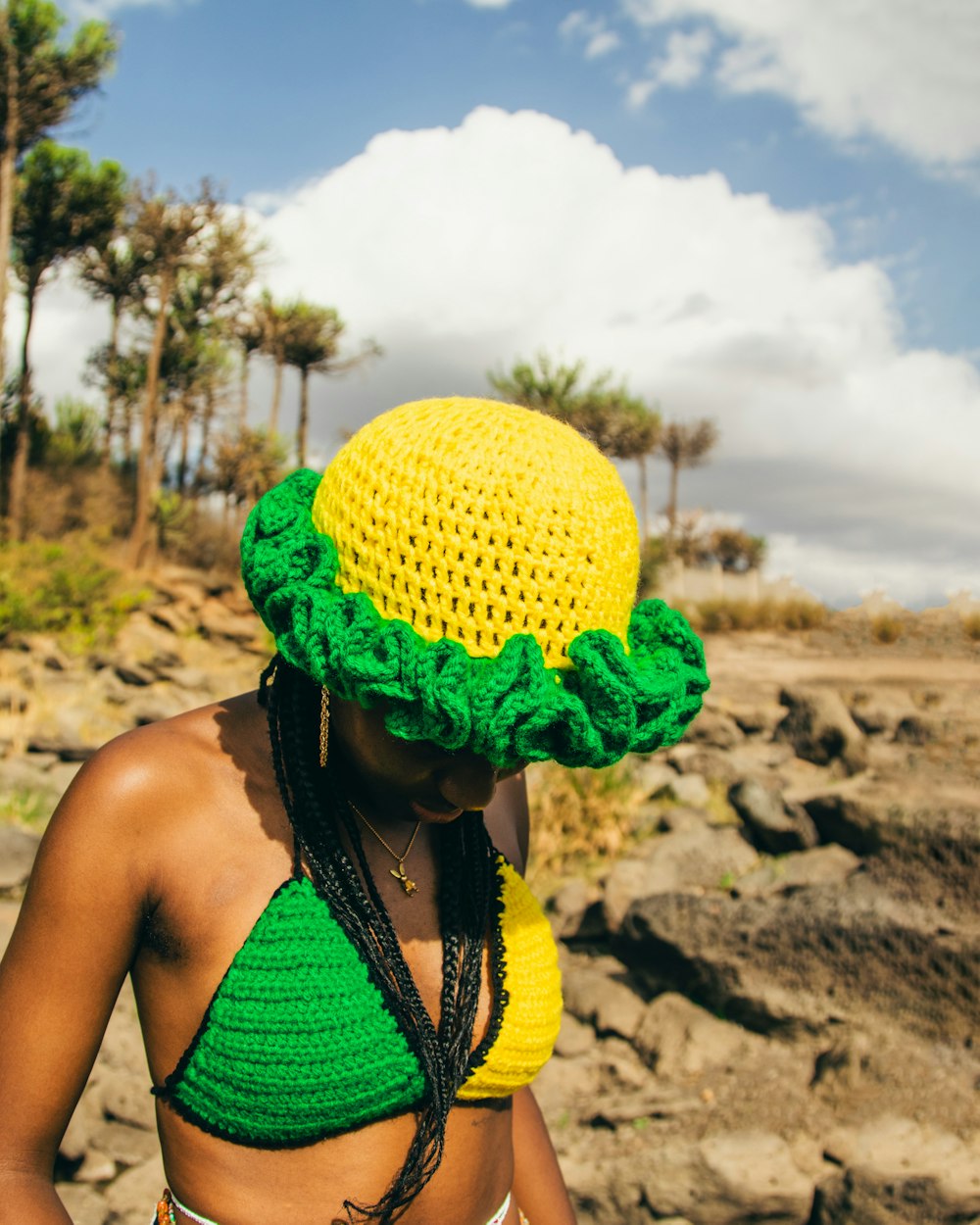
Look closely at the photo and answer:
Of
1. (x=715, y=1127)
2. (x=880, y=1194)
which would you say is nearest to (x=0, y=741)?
(x=715, y=1127)

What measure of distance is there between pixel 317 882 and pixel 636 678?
55 centimetres

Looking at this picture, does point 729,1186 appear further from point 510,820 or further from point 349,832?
point 349,832

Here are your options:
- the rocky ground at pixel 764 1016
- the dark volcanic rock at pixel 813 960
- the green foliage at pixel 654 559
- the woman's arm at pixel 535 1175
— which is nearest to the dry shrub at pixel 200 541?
the green foliage at pixel 654 559

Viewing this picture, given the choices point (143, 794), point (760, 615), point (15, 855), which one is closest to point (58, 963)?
point (143, 794)

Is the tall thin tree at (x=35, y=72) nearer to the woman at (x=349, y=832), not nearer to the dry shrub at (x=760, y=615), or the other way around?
the dry shrub at (x=760, y=615)

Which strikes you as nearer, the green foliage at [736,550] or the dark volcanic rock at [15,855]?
the dark volcanic rock at [15,855]

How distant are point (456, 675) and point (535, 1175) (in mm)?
1054

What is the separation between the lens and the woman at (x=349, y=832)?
1.21 meters

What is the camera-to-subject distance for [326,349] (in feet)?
69.4

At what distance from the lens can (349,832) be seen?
1.49 meters

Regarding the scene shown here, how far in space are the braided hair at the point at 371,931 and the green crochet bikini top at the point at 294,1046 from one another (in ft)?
0.08

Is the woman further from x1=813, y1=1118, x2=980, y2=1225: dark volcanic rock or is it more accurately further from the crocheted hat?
x1=813, y1=1118, x2=980, y2=1225: dark volcanic rock

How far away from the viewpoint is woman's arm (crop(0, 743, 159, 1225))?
4.03 feet

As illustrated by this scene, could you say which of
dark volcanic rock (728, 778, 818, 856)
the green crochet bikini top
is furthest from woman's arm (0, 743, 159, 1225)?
dark volcanic rock (728, 778, 818, 856)
